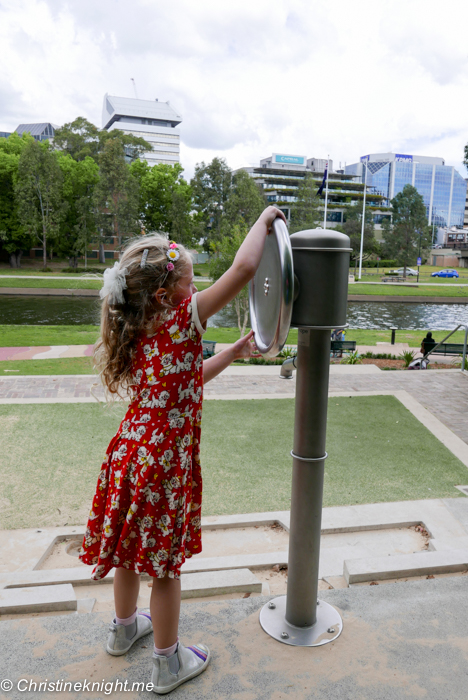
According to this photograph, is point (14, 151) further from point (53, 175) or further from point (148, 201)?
point (148, 201)

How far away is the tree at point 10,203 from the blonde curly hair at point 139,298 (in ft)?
137

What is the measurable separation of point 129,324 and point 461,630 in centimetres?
176

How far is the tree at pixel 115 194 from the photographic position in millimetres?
40562

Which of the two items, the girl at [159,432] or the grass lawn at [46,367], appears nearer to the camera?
the girl at [159,432]

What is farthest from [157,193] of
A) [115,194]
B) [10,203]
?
[10,203]

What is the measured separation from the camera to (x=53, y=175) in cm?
3938

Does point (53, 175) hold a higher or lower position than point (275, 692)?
higher

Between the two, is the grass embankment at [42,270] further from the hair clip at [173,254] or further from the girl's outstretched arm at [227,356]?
the hair clip at [173,254]

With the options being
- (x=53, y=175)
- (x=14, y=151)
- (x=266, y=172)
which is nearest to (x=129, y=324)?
(x=53, y=175)

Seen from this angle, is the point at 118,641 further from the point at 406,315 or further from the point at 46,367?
the point at 406,315

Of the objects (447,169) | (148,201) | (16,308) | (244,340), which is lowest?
(16,308)

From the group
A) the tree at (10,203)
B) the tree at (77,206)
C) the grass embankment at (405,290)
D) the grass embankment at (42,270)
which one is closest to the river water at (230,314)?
the grass embankment at (405,290)

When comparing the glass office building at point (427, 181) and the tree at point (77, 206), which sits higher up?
the glass office building at point (427, 181)

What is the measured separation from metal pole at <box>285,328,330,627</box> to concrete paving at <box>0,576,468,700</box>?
0.61 ft
